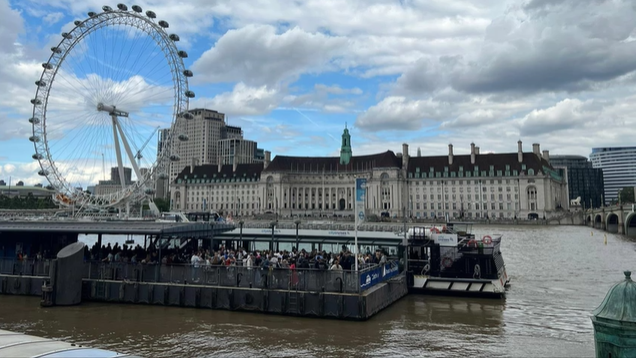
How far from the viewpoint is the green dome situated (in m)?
5.33

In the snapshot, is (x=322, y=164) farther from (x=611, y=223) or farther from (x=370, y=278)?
(x=370, y=278)

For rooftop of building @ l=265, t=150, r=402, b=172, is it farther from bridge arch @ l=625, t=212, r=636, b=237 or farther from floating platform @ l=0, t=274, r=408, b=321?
floating platform @ l=0, t=274, r=408, b=321

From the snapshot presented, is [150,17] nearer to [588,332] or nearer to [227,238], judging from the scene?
[227,238]

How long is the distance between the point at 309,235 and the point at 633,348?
109 ft

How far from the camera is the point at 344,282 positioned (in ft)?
80.6

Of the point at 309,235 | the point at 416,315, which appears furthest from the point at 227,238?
the point at 416,315

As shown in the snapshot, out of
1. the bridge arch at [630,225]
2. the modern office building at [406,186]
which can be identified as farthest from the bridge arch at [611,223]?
the modern office building at [406,186]

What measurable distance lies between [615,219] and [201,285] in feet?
385

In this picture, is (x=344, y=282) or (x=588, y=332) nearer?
(x=588, y=332)

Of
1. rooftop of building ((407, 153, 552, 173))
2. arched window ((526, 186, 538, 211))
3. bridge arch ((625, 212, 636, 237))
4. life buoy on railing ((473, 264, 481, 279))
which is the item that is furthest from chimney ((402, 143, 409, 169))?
life buoy on railing ((473, 264, 481, 279))

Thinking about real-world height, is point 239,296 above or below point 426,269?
below

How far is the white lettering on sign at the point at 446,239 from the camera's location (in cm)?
3189

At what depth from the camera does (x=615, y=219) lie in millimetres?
115875

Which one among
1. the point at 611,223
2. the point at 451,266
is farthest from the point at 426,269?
the point at 611,223
